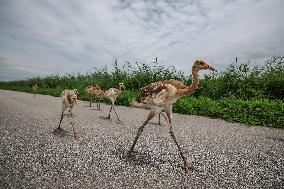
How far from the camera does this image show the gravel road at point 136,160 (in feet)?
17.8

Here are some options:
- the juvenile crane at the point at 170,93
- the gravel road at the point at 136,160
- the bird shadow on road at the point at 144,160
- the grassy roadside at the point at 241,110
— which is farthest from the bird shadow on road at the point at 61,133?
the grassy roadside at the point at 241,110

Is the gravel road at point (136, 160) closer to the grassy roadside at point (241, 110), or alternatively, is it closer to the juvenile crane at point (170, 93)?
the juvenile crane at point (170, 93)

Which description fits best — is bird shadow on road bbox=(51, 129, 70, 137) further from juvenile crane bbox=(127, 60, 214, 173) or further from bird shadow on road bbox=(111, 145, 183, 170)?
juvenile crane bbox=(127, 60, 214, 173)

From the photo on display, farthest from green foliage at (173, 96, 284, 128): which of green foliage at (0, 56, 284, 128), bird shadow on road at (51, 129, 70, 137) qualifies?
bird shadow on road at (51, 129, 70, 137)

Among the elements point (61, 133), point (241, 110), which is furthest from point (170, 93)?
point (241, 110)

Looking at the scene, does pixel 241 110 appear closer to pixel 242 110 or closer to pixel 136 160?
pixel 242 110

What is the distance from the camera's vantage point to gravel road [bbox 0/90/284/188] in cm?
543

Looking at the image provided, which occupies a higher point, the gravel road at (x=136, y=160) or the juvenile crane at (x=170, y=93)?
the juvenile crane at (x=170, y=93)

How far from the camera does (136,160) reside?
6594mm

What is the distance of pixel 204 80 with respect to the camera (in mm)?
19094

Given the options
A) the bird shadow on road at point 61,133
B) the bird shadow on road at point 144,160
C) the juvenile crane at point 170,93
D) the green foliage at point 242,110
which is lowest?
the bird shadow on road at point 144,160

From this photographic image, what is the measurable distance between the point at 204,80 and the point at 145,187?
14794 mm

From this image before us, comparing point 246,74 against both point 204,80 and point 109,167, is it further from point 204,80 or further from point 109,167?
point 109,167

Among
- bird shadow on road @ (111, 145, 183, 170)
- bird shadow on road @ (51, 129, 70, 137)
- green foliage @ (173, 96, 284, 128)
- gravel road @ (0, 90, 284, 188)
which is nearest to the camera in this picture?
gravel road @ (0, 90, 284, 188)
